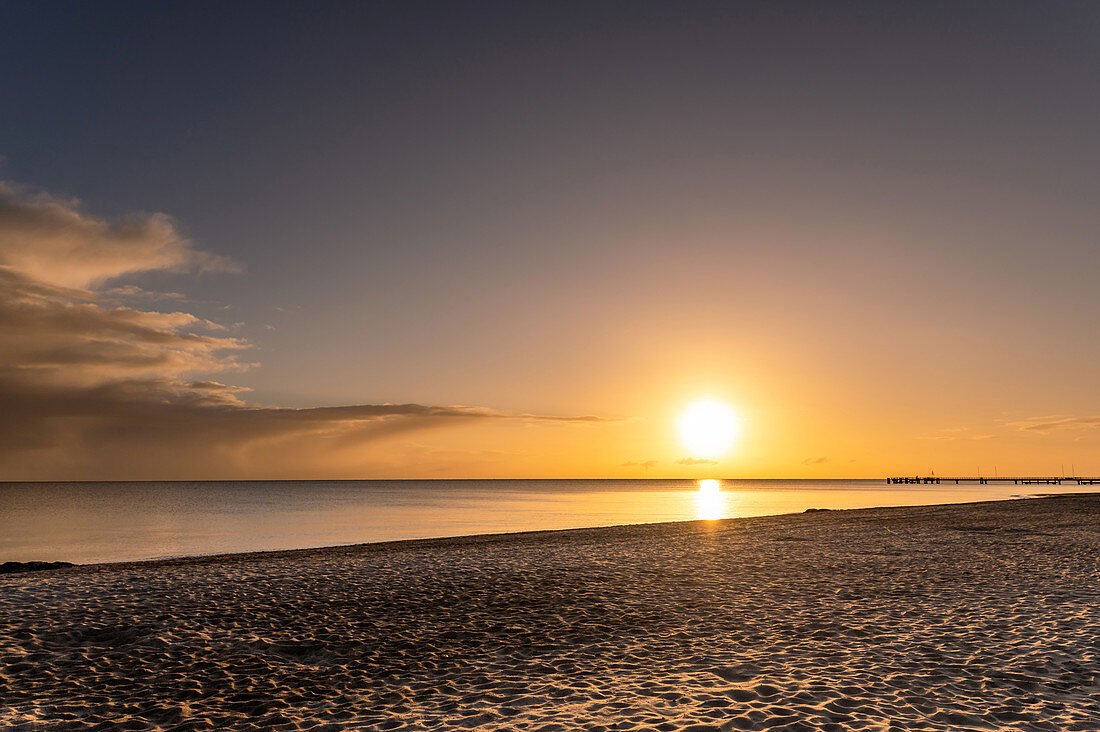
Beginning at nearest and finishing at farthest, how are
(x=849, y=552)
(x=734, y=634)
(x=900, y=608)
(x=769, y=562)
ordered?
(x=734, y=634) < (x=900, y=608) < (x=769, y=562) < (x=849, y=552)

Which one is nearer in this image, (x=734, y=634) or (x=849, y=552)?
(x=734, y=634)

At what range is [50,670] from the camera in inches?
375

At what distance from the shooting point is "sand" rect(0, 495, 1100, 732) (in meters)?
7.62

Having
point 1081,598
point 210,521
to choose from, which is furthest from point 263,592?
point 210,521

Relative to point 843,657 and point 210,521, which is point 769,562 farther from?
point 210,521

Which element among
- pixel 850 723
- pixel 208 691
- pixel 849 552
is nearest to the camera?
pixel 850 723

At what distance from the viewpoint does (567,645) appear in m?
10.9

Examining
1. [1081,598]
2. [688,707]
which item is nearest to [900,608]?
[1081,598]

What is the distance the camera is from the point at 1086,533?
25.9m

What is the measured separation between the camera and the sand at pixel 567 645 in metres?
7.62

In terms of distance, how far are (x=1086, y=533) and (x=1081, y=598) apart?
16.8 meters

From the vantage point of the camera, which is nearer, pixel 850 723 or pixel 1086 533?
pixel 850 723

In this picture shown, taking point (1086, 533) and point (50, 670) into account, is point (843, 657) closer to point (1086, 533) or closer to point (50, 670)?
point (50, 670)

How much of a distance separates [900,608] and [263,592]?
14250 millimetres
